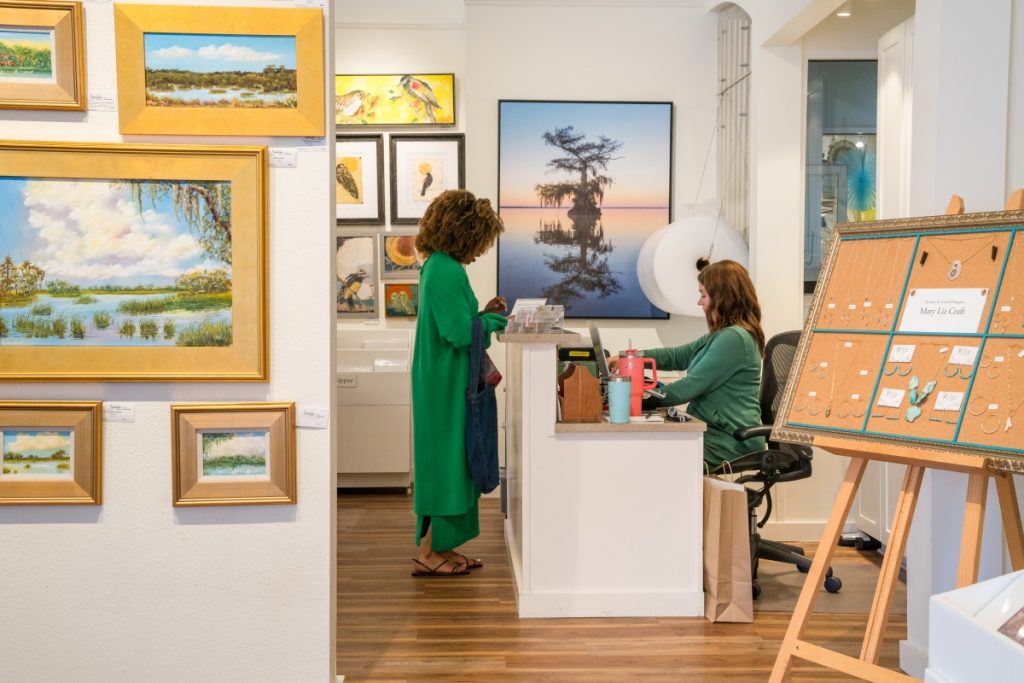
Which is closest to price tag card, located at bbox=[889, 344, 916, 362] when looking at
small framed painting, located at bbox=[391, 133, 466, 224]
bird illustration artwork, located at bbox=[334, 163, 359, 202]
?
small framed painting, located at bbox=[391, 133, 466, 224]

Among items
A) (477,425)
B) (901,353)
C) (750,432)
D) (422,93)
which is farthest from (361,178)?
(901,353)

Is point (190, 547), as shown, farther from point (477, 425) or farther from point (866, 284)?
point (866, 284)

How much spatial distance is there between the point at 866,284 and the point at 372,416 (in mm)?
3753

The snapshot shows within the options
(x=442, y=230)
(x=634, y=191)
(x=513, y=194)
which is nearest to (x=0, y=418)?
(x=442, y=230)

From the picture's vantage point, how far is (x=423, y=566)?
4.14m

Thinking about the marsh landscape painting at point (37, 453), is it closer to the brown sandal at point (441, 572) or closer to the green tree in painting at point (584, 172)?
the brown sandal at point (441, 572)

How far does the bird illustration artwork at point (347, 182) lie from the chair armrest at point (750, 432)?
3.33m

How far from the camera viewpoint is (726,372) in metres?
3.92

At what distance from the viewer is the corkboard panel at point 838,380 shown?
99.3 inches

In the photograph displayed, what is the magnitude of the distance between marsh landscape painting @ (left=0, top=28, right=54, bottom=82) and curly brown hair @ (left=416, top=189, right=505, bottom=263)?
170 cm

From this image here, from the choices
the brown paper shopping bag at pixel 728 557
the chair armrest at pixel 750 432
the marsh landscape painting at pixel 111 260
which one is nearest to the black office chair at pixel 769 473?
the chair armrest at pixel 750 432

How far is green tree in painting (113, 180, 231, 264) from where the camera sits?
262cm

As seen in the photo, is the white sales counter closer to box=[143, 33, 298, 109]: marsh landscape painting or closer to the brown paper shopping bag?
the brown paper shopping bag

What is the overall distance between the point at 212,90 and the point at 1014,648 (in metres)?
2.31
